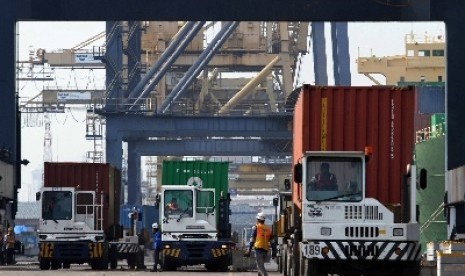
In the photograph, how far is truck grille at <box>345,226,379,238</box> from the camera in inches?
971

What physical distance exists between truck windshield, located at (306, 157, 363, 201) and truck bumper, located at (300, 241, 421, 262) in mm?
775

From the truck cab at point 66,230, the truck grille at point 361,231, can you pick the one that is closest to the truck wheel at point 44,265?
the truck cab at point 66,230

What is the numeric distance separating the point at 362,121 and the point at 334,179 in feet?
7.29

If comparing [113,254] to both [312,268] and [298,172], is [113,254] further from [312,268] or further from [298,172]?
[298,172]

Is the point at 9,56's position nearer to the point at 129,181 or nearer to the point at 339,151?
the point at 339,151

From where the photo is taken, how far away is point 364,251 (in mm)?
24594

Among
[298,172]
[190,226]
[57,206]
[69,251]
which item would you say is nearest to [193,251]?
[190,226]

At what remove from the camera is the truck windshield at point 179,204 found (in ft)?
126

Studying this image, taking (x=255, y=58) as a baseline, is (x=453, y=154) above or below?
below

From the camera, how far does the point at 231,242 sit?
39.3 meters
